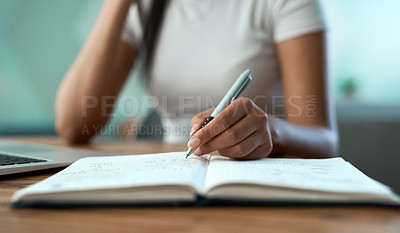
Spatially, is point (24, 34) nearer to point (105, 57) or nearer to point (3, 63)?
point (3, 63)

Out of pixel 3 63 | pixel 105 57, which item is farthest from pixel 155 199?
pixel 3 63

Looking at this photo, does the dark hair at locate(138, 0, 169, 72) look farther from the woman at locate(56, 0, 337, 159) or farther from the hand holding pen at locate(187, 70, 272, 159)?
the hand holding pen at locate(187, 70, 272, 159)

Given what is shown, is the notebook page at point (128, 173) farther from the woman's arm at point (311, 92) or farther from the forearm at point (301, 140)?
the woman's arm at point (311, 92)

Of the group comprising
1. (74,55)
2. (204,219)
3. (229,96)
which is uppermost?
(74,55)

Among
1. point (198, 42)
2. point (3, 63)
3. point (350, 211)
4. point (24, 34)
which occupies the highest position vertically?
point (24, 34)

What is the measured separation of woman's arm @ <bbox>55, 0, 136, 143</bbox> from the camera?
3.33 ft

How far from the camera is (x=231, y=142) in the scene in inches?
19.6

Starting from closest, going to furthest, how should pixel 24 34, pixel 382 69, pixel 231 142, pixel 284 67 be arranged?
pixel 231 142
pixel 284 67
pixel 382 69
pixel 24 34

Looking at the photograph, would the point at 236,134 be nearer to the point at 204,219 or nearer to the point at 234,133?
the point at 234,133

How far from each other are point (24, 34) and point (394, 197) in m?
2.63

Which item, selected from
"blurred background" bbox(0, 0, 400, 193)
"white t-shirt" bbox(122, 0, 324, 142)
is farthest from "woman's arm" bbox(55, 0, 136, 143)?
"blurred background" bbox(0, 0, 400, 193)

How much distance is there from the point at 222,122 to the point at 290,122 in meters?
0.30

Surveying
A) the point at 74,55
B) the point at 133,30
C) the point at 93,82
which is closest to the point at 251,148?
the point at 93,82

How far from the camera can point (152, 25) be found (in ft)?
3.80
